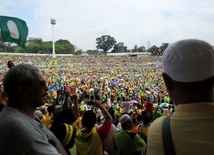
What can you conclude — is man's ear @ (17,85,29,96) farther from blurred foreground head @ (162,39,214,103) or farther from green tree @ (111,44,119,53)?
green tree @ (111,44,119,53)

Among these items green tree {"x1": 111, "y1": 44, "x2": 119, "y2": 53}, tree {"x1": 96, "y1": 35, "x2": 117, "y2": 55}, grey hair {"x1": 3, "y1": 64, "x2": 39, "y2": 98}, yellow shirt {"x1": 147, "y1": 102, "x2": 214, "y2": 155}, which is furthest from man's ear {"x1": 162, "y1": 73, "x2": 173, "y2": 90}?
tree {"x1": 96, "y1": 35, "x2": 117, "y2": 55}

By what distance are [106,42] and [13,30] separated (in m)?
90.2

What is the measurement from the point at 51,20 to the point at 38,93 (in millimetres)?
54934

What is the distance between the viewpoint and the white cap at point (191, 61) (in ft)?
2.81

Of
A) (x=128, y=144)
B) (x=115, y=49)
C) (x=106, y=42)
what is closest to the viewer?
(x=128, y=144)

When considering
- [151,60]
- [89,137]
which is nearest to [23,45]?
[89,137]

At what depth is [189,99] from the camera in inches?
34.8

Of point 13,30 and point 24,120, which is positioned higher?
point 13,30

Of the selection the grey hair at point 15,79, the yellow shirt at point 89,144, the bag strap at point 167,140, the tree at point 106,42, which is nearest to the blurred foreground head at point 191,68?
the bag strap at point 167,140

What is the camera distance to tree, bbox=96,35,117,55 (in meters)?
93.4

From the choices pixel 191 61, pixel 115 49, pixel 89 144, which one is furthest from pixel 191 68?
pixel 115 49

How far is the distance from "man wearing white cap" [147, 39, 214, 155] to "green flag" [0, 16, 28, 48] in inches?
168

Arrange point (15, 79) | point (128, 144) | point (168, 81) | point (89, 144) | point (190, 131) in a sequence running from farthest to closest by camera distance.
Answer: point (128, 144) < point (89, 144) < point (15, 79) < point (168, 81) < point (190, 131)

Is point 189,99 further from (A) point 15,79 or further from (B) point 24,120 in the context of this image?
(A) point 15,79
